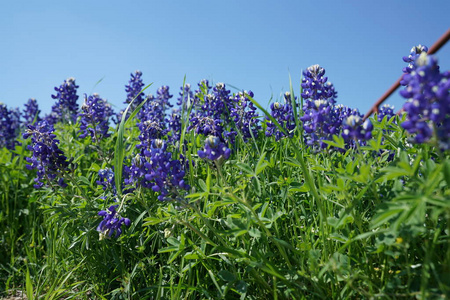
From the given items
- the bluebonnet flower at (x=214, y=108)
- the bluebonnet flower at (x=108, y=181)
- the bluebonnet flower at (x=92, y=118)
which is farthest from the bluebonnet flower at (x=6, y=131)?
the bluebonnet flower at (x=108, y=181)

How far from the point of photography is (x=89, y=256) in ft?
9.75

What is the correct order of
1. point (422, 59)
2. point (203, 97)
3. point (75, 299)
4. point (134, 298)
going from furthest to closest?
point (203, 97) → point (75, 299) → point (134, 298) → point (422, 59)

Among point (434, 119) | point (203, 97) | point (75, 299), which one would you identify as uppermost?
point (203, 97)

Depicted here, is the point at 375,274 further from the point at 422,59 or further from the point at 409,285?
the point at 422,59

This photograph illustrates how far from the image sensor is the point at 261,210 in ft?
7.09

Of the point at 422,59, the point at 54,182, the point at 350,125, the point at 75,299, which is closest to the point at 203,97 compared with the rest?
the point at 54,182

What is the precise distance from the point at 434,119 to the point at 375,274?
902 millimetres

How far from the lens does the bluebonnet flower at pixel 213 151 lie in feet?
6.59

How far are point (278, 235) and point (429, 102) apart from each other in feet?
3.75

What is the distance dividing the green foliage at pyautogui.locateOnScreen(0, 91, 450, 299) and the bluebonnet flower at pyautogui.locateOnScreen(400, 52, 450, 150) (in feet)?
0.33

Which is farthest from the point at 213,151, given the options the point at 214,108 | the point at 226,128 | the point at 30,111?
the point at 30,111

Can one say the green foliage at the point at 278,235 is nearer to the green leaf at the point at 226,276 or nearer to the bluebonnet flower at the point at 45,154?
the green leaf at the point at 226,276

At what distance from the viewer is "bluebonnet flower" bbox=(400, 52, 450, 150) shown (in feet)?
4.84

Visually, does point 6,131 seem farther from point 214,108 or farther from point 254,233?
point 254,233
